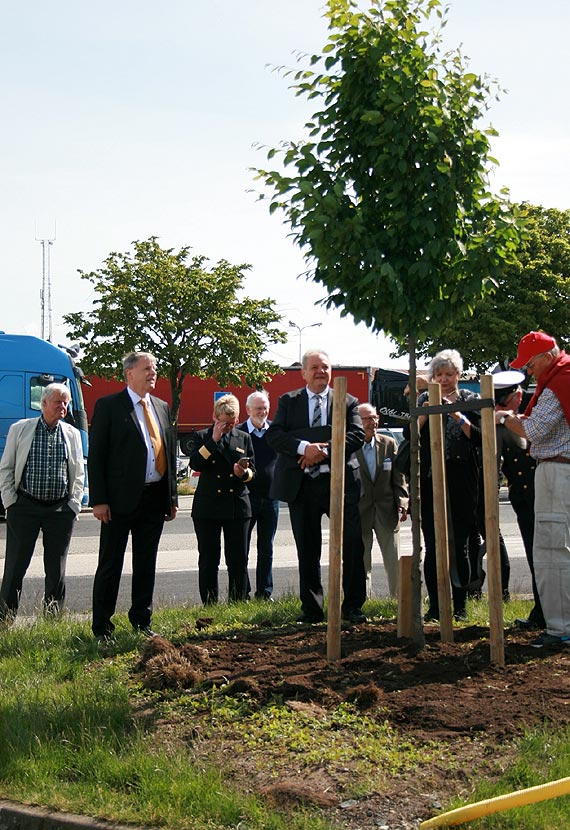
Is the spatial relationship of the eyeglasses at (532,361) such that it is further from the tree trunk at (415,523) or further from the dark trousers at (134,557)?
the dark trousers at (134,557)

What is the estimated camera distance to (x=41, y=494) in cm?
845

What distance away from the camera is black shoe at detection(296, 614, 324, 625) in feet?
25.8

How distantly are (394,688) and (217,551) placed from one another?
3.94 meters

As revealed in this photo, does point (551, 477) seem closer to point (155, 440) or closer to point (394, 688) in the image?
point (394, 688)

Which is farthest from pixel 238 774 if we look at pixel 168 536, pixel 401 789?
pixel 168 536

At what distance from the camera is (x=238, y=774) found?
14.6ft

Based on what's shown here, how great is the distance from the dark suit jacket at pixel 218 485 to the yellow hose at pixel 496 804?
541 centimetres

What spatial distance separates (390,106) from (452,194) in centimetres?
65

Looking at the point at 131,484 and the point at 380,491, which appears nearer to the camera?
the point at 131,484

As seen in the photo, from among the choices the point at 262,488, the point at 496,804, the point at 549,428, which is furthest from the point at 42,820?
the point at 262,488

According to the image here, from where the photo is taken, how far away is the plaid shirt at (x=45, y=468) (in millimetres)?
8445

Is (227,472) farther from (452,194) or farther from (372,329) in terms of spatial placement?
(452,194)

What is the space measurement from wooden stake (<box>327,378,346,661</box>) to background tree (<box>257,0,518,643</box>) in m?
0.56

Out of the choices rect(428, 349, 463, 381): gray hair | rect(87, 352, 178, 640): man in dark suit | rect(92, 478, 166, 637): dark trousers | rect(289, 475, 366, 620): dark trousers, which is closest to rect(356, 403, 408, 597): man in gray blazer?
rect(289, 475, 366, 620): dark trousers
